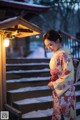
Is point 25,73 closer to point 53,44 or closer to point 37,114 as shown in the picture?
point 37,114

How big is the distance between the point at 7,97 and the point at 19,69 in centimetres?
208

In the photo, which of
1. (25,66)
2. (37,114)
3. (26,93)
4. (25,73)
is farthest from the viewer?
(25,66)

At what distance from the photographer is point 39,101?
7094 millimetres

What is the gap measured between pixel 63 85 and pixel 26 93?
2.67m

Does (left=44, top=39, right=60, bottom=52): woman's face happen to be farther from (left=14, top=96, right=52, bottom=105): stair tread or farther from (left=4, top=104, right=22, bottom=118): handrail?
(left=14, top=96, right=52, bottom=105): stair tread

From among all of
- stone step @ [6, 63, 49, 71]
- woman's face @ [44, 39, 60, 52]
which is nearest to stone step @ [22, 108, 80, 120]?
woman's face @ [44, 39, 60, 52]

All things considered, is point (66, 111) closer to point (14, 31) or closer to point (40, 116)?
point (40, 116)

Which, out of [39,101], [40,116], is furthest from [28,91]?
[40,116]

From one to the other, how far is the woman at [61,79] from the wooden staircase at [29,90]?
150 centimetres

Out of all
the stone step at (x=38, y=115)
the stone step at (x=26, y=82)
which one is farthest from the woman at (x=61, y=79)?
the stone step at (x=26, y=82)

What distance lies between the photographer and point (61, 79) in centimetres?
482

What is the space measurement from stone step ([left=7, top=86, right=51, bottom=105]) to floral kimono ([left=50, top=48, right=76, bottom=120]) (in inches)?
87.7

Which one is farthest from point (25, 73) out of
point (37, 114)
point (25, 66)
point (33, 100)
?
point (37, 114)

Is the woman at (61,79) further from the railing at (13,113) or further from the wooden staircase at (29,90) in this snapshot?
the wooden staircase at (29,90)
